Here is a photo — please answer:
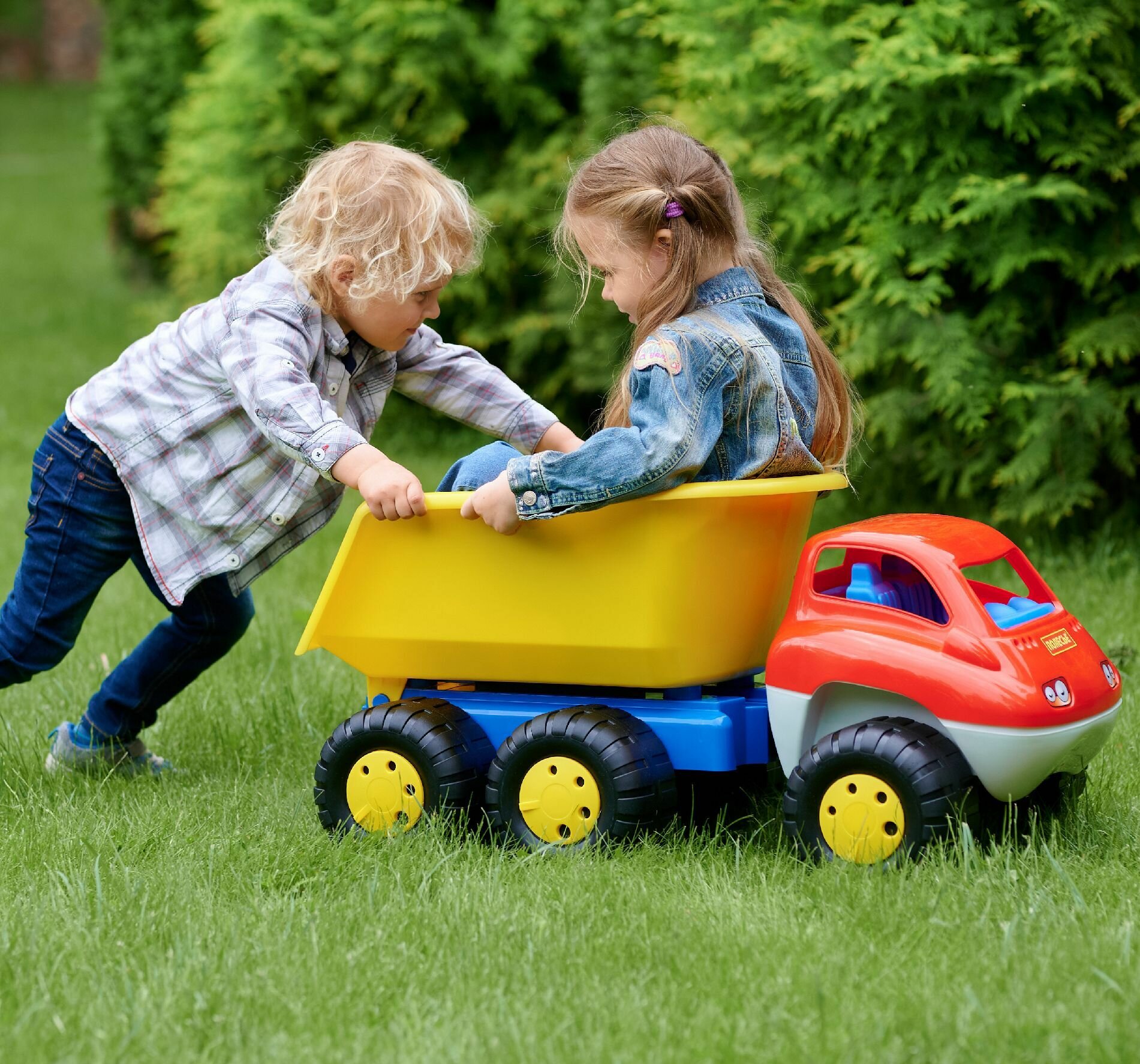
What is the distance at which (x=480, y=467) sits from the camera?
250 centimetres

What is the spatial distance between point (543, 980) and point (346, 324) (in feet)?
4.37

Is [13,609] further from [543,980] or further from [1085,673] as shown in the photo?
[1085,673]

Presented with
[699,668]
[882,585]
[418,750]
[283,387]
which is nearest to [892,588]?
[882,585]

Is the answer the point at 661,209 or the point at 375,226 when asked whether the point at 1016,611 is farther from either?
the point at 375,226

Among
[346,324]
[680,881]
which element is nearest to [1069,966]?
[680,881]

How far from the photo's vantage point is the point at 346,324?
8.82 ft

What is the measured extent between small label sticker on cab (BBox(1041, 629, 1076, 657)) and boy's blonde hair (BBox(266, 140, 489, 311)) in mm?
1223

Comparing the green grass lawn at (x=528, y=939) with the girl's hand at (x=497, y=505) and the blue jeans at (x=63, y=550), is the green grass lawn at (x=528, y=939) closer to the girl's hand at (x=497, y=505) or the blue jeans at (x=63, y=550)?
the blue jeans at (x=63, y=550)

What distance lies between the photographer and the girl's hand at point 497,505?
2.27 m

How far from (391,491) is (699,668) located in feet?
1.93

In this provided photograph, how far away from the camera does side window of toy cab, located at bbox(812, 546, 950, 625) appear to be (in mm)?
2342

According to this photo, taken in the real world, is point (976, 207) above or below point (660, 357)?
above

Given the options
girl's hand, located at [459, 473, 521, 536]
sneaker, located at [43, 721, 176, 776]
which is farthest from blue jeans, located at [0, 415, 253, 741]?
girl's hand, located at [459, 473, 521, 536]

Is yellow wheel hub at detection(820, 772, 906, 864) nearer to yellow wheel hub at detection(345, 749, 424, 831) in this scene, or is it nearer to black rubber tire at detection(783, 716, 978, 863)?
black rubber tire at detection(783, 716, 978, 863)
